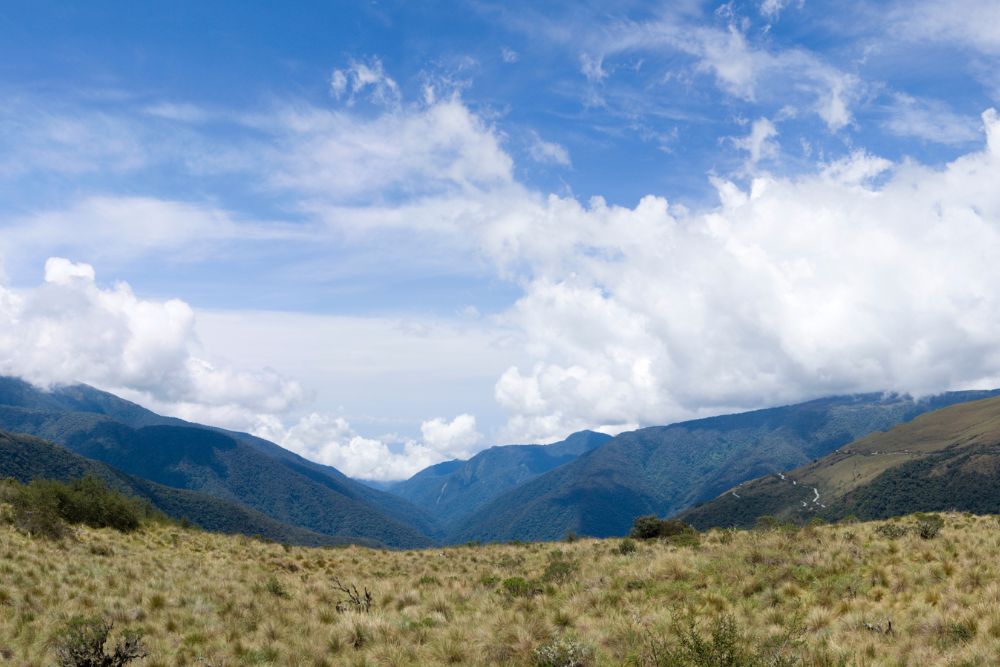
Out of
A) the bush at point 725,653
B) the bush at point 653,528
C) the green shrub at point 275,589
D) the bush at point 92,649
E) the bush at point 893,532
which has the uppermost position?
the bush at point 893,532

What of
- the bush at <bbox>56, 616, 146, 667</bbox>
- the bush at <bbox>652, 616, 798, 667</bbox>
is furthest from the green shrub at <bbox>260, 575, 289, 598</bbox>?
the bush at <bbox>652, 616, 798, 667</bbox>

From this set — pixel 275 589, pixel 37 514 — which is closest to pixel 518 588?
pixel 275 589

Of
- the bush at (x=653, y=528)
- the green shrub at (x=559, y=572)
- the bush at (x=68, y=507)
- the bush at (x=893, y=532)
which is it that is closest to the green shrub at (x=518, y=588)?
the green shrub at (x=559, y=572)

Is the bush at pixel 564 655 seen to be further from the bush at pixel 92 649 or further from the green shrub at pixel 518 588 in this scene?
the bush at pixel 92 649

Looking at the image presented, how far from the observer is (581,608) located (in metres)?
12.9

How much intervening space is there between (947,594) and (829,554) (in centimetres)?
462

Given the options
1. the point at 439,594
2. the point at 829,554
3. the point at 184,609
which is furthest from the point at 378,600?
the point at 829,554

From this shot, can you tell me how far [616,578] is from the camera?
51.7 feet

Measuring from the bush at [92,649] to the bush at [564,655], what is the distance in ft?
22.7

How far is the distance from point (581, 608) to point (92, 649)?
920cm

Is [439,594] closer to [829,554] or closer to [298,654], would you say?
[298,654]

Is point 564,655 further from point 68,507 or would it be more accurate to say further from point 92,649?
point 68,507

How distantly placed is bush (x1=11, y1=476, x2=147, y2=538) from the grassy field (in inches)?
63.0

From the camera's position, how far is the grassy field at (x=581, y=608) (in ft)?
31.2
